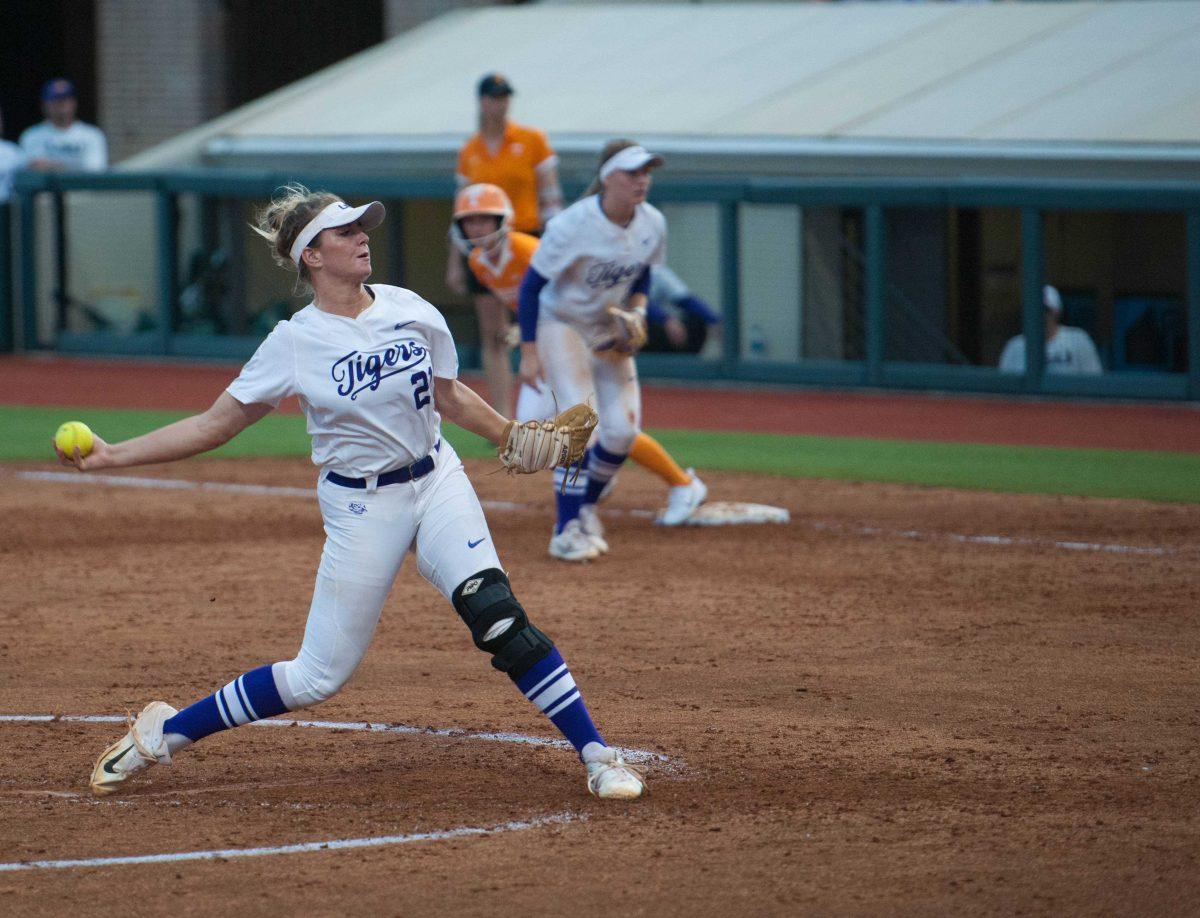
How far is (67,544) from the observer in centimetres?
962

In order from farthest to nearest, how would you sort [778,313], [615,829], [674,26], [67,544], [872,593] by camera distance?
[674,26], [778,313], [67,544], [872,593], [615,829]

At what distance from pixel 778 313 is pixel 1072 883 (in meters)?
11.0

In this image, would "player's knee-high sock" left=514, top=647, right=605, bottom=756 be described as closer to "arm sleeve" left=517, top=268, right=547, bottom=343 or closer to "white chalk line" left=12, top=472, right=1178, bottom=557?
"arm sleeve" left=517, top=268, right=547, bottom=343

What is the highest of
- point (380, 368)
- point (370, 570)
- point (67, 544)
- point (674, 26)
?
point (674, 26)

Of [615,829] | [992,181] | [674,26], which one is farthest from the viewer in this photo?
[674,26]

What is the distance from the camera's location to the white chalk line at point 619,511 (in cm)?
902

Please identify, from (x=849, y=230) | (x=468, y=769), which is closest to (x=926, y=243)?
(x=849, y=230)

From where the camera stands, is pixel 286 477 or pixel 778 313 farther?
pixel 778 313

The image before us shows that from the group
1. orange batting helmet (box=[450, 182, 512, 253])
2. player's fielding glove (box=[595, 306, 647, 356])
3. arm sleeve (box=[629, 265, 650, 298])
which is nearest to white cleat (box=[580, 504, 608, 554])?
player's fielding glove (box=[595, 306, 647, 356])

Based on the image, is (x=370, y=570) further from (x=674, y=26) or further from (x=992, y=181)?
(x=674, y=26)

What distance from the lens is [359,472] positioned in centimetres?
514

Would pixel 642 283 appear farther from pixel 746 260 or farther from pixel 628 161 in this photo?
pixel 746 260

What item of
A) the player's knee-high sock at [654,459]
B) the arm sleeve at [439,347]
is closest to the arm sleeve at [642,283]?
the player's knee-high sock at [654,459]

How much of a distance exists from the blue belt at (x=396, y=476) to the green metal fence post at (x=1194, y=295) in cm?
918
